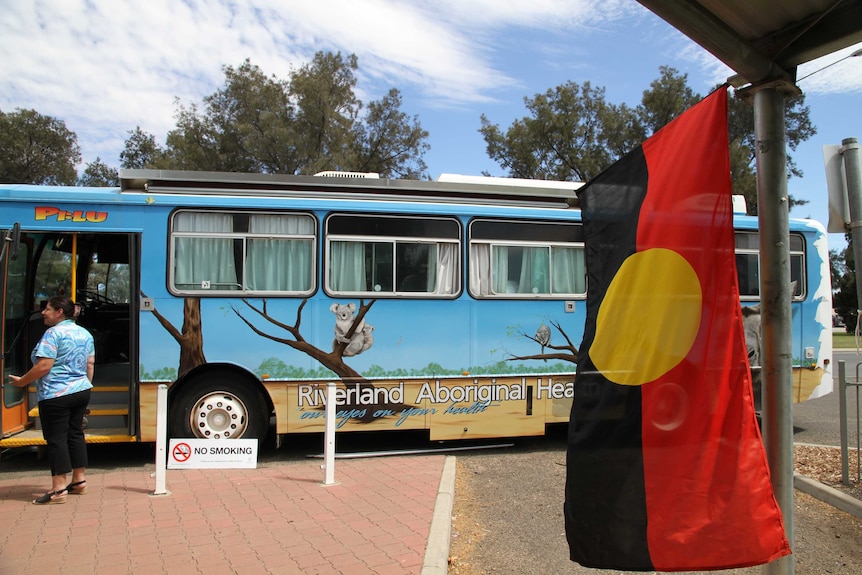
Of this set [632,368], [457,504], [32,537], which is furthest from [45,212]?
[632,368]

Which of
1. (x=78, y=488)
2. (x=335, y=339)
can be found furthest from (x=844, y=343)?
(x=78, y=488)

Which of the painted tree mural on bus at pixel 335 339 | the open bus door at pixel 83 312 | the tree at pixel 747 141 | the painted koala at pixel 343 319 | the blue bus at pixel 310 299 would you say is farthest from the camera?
the tree at pixel 747 141

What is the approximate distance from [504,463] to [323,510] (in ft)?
8.82

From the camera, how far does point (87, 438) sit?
251 inches

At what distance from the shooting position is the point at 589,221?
2598 mm

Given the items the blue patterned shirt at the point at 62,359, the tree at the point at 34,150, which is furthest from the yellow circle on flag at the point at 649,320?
the tree at the point at 34,150

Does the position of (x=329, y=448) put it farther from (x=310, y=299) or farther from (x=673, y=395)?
(x=673, y=395)

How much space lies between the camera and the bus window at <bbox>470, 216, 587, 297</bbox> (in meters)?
7.40

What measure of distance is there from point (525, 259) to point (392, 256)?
1.75m

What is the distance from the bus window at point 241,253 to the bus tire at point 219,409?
A: 1089 millimetres

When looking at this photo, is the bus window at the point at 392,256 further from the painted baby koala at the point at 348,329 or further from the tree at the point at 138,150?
the tree at the point at 138,150

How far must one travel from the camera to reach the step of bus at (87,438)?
6.16 meters

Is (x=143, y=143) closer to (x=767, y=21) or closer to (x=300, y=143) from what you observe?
(x=300, y=143)

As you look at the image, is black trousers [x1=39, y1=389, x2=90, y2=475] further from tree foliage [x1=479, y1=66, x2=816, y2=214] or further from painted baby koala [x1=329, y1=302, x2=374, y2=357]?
tree foliage [x1=479, y1=66, x2=816, y2=214]
